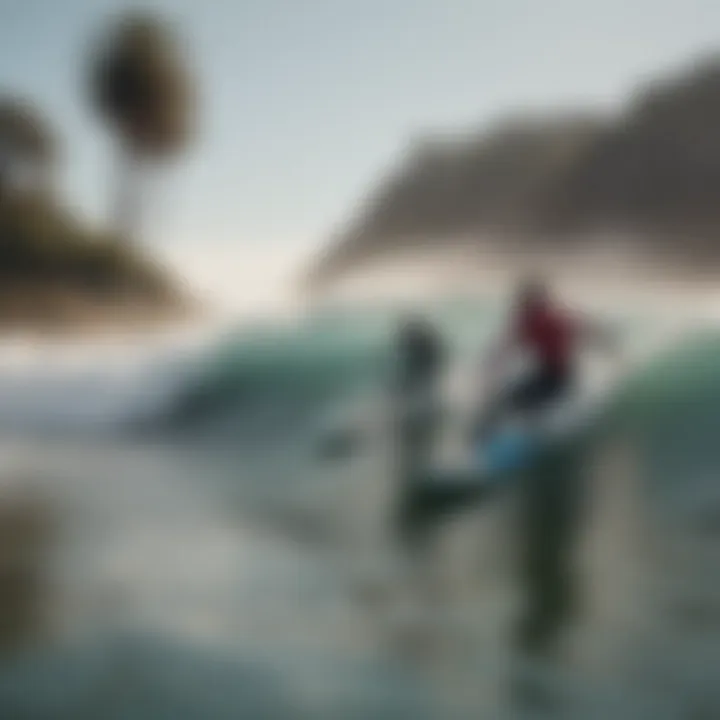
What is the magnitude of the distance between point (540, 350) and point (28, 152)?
998 mm

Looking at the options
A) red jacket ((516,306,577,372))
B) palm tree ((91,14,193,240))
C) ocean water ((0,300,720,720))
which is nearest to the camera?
ocean water ((0,300,720,720))

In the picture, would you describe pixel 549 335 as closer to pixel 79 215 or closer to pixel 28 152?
pixel 79 215

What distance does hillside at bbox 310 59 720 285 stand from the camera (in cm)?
192

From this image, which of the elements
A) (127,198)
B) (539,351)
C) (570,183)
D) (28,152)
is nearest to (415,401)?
(539,351)

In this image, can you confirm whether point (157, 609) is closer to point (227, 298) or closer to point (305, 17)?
point (227, 298)

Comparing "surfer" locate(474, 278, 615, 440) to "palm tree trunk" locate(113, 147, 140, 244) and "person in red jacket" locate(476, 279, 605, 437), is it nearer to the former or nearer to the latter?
"person in red jacket" locate(476, 279, 605, 437)

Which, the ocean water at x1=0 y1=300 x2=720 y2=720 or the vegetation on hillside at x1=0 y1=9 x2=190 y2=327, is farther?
the vegetation on hillside at x1=0 y1=9 x2=190 y2=327

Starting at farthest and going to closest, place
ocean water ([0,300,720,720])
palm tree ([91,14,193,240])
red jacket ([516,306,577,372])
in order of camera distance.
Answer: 1. palm tree ([91,14,193,240])
2. red jacket ([516,306,577,372])
3. ocean water ([0,300,720,720])

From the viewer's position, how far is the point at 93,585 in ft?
6.11

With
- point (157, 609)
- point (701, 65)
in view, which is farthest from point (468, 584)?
point (701, 65)

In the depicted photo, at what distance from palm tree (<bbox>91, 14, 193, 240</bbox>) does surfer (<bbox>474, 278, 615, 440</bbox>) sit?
27.7 inches

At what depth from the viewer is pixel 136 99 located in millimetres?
2025

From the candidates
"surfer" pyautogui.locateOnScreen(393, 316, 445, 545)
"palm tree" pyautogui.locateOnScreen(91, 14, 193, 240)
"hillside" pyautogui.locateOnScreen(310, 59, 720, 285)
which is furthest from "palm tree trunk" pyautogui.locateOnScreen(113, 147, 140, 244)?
"surfer" pyautogui.locateOnScreen(393, 316, 445, 545)

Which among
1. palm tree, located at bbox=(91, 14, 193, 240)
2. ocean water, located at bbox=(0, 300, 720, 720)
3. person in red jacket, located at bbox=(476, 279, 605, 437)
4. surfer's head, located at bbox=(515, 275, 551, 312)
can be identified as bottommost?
Answer: ocean water, located at bbox=(0, 300, 720, 720)
